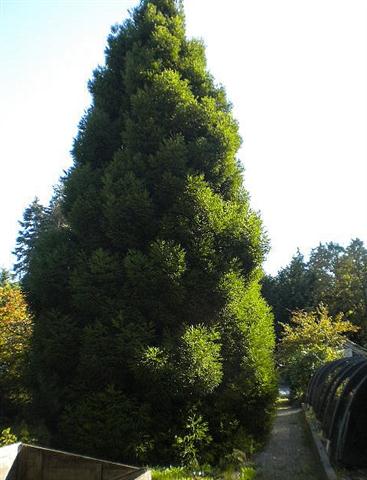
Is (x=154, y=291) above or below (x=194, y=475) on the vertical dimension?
above

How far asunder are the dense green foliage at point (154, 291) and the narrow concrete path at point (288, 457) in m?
0.61

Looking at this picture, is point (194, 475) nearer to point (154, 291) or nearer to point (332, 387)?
point (154, 291)

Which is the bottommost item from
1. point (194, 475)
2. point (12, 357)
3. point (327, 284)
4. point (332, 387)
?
point (194, 475)

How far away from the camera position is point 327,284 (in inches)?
1769

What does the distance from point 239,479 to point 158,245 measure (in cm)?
477

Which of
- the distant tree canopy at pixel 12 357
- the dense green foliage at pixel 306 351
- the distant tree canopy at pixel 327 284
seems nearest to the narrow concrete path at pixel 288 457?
the dense green foliage at pixel 306 351

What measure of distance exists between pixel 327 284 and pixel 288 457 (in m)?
38.4

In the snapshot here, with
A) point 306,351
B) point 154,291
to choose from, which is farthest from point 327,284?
point 154,291

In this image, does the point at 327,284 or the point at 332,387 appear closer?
the point at 332,387

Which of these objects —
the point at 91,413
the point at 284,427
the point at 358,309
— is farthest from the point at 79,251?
the point at 358,309

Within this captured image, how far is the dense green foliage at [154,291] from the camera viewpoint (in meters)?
8.16

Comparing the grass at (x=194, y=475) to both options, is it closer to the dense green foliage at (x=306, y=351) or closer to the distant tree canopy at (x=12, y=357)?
the distant tree canopy at (x=12, y=357)

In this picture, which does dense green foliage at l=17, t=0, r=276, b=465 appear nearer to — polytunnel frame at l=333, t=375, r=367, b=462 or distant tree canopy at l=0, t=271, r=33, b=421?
polytunnel frame at l=333, t=375, r=367, b=462

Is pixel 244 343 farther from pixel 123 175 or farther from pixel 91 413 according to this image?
pixel 123 175
